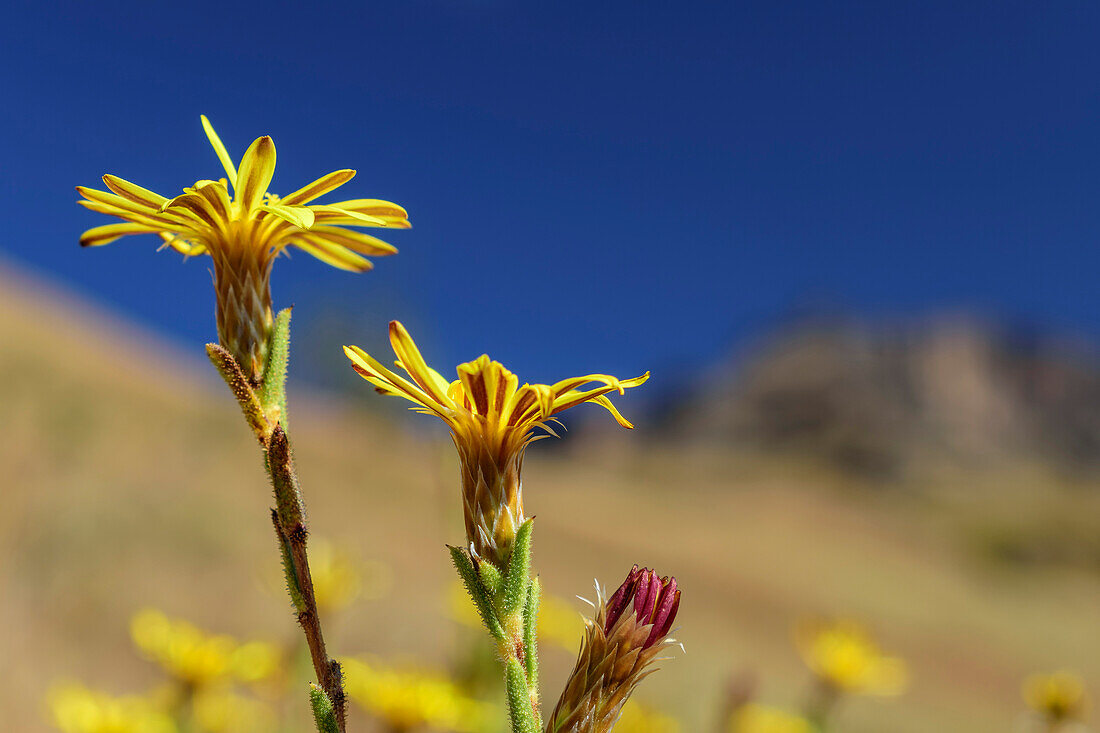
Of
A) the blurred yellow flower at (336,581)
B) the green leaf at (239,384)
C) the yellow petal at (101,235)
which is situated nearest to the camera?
the green leaf at (239,384)

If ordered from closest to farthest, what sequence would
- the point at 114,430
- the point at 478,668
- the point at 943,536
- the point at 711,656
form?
the point at 478,668 < the point at 711,656 < the point at 114,430 < the point at 943,536

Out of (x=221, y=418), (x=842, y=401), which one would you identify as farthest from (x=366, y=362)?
(x=842, y=401)

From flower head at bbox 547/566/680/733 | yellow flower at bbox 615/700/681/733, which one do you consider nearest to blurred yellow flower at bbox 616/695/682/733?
yellow flower at bbox 615/700/681/733

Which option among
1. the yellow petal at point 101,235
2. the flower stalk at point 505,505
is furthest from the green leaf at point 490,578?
the yellow petal at point 101,235

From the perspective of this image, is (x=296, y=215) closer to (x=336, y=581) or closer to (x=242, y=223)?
(x=242, y=223)

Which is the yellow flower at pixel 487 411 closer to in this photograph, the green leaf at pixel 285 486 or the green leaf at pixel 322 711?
the green leaf at pixel 285 486

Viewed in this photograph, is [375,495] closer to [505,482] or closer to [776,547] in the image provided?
[776,547]

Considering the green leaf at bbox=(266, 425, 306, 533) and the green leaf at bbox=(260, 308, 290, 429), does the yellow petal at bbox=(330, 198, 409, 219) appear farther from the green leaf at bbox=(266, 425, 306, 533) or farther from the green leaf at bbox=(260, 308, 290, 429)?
the green leaf at bbox=(266, 425, 306, 533)
